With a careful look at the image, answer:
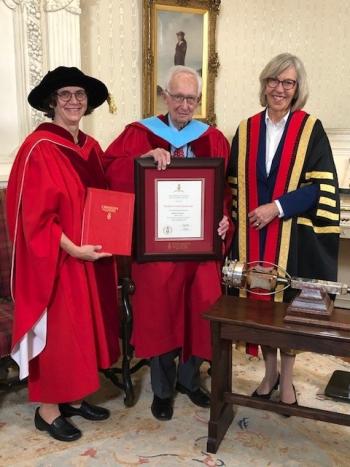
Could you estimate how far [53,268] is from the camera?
2.22 meters

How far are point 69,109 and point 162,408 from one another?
5.26 ft

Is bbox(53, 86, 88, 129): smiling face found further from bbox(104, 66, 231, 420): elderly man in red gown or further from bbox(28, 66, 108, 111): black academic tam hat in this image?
bbox(104, 66, 231, 420): elderly man in red gown

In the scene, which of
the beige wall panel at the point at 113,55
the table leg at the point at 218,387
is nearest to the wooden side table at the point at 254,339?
the table leg at the point at 218,387

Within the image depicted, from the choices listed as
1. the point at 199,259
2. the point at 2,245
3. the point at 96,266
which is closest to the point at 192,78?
the point at 199,259

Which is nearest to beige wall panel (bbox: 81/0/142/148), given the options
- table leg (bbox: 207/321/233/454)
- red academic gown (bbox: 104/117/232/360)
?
red academic gown (bbox: 104/117/232/360)

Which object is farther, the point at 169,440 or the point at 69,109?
the point at 169,440

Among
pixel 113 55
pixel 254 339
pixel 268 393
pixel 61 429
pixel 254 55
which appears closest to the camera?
pixel 254 339

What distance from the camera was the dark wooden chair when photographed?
2488 millimetres

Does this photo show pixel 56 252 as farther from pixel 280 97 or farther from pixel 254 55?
→ pixel 254 55

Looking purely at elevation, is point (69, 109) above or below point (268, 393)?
above

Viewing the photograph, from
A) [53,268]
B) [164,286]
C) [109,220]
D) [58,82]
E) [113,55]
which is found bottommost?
[164,286]

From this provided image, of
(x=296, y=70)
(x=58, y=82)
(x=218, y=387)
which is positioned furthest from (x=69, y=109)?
(x=218, y=387)

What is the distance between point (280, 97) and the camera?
7.77 feet

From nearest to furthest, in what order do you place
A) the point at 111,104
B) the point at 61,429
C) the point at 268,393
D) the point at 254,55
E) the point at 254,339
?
the point at 254,339, the point at 61,429, the point at 111,104, the point at 268,393, the point at 254,55
